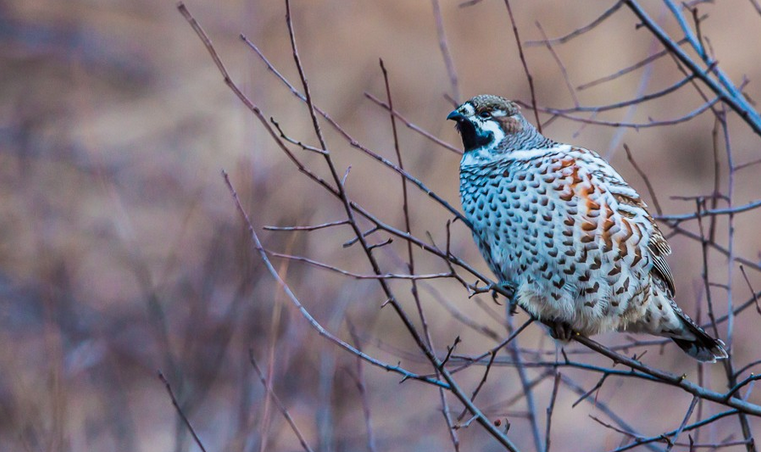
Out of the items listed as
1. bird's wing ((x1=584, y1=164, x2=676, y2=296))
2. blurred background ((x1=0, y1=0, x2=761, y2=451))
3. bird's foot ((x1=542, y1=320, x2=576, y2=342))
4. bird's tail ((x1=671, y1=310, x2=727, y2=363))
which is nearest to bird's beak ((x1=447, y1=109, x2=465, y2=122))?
bird's wing ((x1=584, y1=164, x2=676, y2=296))

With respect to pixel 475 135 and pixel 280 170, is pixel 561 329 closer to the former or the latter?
pixel 475 135

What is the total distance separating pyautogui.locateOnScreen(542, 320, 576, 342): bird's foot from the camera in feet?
11.9

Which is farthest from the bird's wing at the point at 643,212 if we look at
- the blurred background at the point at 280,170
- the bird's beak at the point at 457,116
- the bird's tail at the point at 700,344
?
the blurred background at the point at 280,170

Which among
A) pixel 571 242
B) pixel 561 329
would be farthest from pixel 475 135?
pixel 561 329

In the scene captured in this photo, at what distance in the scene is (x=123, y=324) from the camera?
7.25 metres

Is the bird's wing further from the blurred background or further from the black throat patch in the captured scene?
the blurred background

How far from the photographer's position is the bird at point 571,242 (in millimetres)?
3453

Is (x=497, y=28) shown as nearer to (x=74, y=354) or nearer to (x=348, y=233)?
(x=348, y=233)

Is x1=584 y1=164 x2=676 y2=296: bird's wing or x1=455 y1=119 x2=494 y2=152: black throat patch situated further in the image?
x1=455 y1=119 x2=494 y2=152: black throat patch

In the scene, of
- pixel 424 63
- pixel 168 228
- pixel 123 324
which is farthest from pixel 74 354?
pixel 424 63

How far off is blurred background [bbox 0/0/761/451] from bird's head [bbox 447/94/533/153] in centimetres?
201

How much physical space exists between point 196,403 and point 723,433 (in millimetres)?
A: 7531

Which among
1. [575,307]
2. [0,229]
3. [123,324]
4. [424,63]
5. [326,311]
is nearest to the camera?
[575,307]

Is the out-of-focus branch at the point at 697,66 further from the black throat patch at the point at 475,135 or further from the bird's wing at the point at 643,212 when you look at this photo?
the black throat patch at the point at 475,135
